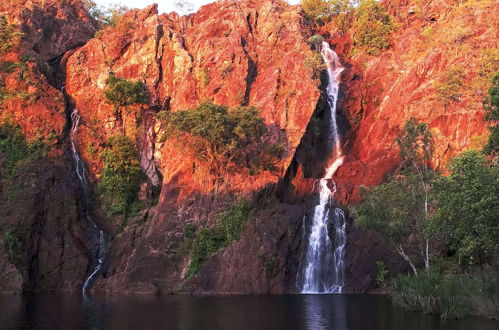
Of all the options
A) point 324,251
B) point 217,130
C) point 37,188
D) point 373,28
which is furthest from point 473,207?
point 373,28

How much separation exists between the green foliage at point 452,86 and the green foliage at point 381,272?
2034 cm

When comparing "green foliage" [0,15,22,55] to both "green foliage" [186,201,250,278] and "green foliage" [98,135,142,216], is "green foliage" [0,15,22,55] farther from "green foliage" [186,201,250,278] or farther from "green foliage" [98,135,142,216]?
"green foliage" [186,201,250,278]

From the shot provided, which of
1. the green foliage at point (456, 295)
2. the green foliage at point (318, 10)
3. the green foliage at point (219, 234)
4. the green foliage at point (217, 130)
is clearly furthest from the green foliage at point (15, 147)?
the green foliage at point (318, 10)

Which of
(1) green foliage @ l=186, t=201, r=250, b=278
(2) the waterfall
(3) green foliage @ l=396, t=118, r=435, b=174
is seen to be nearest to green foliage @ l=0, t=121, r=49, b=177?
(2) the waterfall

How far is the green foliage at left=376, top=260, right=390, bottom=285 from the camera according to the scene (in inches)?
1829

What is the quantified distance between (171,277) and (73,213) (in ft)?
44.8

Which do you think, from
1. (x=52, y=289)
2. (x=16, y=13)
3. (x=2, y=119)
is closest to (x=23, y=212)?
(x=52, y=289)

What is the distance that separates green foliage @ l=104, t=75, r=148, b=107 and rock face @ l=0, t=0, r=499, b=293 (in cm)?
141

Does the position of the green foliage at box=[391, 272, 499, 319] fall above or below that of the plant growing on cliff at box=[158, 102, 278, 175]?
below

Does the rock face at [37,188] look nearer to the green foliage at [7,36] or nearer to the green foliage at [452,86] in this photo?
the green foliage at [7,36]

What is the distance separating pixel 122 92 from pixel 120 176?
11924 mm

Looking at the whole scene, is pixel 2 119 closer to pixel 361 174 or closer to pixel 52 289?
pixel 52 289

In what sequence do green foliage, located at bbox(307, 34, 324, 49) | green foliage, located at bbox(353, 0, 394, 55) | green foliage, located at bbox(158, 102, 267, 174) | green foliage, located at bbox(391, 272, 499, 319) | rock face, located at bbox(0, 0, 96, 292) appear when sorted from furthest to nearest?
1. green foliage, located at bbox(353, 0, 394, 55)
2. green foliage, located at bbox(307, 34, 324, 49)
3. green foliage, located at bbox(158, 102, 267, 174)
4. rock face, located at bbox(0, 0, 96, 292)
5. green foliage, located at bbox(391, 272, 499, 319)

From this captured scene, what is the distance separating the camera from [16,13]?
68.0 m
